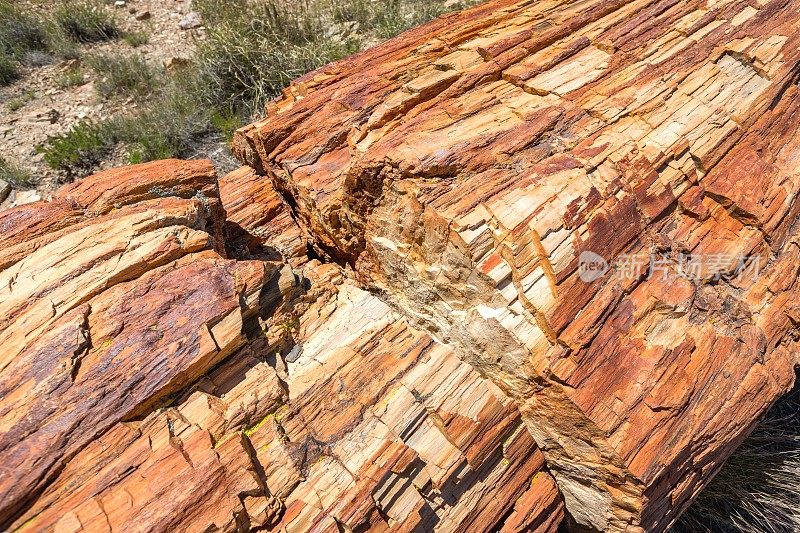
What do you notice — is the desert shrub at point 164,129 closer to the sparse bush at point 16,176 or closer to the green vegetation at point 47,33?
the sparse bush at point 16,176

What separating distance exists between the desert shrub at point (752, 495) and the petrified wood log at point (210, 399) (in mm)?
1862

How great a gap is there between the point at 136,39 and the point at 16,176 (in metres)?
3.40

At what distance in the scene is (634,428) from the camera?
2561 mm

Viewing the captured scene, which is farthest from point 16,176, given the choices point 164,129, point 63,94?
point 63,94

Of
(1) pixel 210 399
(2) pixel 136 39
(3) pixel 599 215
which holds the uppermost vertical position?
(2) pixel 136 39

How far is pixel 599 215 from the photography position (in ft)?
9.20

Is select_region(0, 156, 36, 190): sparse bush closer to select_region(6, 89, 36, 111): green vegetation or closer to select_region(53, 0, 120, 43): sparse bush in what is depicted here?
select_region(6, 89, 36, 111): green vegetation

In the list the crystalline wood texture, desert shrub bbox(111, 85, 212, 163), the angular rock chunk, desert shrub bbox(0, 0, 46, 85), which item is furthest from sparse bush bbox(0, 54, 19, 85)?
the angular rock chunk

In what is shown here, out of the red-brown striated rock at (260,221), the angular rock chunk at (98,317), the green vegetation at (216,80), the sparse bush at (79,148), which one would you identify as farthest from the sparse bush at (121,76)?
the angular rock chunk at (98,317)

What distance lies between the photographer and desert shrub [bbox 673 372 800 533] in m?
3.97

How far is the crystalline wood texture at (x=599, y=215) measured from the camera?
2.65 metres

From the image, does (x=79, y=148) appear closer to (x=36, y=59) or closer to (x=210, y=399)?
(x=36, y=59)

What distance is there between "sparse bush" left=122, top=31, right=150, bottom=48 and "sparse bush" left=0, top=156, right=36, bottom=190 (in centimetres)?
309

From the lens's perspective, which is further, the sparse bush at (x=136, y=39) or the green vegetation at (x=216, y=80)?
the sparse bush at (x=136, y=39)
